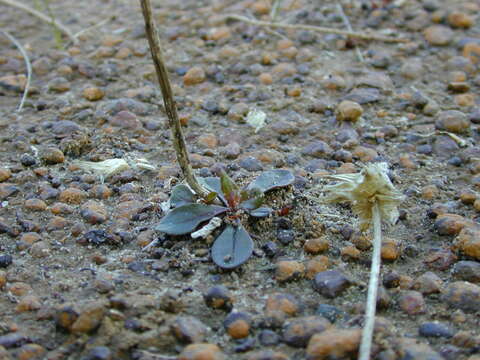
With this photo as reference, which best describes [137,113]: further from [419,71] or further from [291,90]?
[419,71]

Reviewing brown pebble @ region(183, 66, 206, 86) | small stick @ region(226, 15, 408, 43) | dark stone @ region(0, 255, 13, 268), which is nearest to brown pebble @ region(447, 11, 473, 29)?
small stick @ region(226, 15, 408, 43)

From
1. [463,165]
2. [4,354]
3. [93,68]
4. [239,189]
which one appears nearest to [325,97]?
[463,165]

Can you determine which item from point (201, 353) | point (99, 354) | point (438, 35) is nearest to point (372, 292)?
point (201, 353)

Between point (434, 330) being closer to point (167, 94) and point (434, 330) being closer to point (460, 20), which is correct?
point (167, 94)

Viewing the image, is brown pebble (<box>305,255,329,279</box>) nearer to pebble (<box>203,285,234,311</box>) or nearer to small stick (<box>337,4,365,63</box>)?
pebble (<box>203,285,234,311</box>)

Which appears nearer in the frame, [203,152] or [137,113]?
[203,152]
